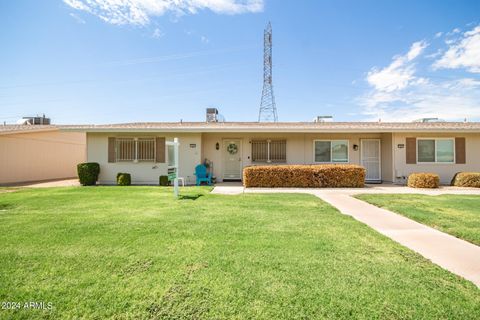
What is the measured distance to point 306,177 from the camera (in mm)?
11305

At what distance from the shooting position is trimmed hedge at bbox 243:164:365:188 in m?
11.3

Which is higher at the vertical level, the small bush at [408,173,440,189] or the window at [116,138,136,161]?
the window at [116,138,136,161]

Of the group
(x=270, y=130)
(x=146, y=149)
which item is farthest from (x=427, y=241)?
(x=146, y=149)

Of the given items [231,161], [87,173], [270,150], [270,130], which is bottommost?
[87,173]

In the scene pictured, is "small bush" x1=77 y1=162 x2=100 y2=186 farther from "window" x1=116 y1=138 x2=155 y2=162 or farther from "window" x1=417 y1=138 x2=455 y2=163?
"window" x1=417 y1=138 x2=455 y2=163

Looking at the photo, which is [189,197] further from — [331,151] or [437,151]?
[437,151]

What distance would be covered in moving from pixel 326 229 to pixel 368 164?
10.5 metres

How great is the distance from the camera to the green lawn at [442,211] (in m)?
4.71

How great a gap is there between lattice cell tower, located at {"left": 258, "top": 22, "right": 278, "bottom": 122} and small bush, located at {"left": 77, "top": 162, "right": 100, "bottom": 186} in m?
13.1

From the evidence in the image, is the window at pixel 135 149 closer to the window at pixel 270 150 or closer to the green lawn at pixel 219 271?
the window at pixel 270 150

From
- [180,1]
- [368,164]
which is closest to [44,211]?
[180,1]

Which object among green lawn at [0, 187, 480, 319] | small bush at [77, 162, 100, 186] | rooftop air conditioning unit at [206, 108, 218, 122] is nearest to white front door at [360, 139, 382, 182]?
green lawn at [0, 187, 480, 319]

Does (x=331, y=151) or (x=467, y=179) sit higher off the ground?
(x=331, y=151)

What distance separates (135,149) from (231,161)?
5.06 meters
